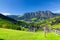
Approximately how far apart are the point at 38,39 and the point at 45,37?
2.49 meters

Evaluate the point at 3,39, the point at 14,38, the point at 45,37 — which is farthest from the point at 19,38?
the point at 45,37

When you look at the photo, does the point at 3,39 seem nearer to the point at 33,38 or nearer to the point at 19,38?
the point at 19,38

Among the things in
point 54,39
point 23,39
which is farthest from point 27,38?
point 54,39

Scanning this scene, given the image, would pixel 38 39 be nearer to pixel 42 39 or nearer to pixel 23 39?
pixel 42 39

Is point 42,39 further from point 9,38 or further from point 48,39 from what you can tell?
point 9,38

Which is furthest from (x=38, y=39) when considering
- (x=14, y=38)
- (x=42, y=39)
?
(x=14, y=38)

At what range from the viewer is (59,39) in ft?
116

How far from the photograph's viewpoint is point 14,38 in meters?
A: 35.9

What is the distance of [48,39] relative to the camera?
35.3m

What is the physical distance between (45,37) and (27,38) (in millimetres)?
4526

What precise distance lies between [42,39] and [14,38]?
6.67m

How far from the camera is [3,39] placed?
3534 cm

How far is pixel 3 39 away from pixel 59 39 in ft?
43.3

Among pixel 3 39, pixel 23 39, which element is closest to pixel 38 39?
pixel 23 39
